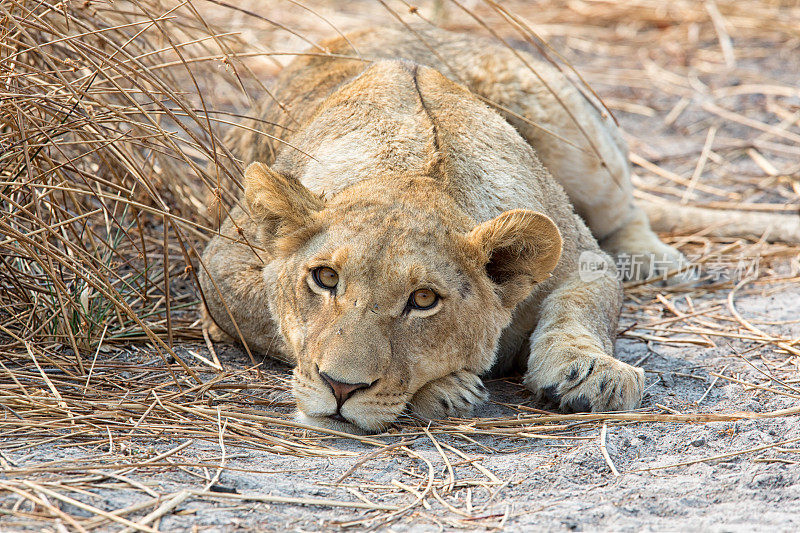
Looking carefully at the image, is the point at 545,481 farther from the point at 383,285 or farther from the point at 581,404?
the point at 383,285

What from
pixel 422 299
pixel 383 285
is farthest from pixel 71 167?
pixel 422 299

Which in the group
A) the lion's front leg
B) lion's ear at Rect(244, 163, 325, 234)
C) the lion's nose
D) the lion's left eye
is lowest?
the lion's front leg

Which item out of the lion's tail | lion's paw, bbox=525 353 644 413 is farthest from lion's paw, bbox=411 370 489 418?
the lion's tail

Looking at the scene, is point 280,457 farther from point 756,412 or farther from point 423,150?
point 756,412

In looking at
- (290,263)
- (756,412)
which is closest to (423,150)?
(290,263)

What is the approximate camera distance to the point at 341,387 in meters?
3.02

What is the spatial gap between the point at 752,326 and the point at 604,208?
130cm

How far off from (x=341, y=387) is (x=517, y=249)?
3.00 feet

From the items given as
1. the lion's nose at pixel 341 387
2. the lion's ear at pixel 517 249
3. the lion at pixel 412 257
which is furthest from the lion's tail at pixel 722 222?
the lion's nose at pixel 341 387

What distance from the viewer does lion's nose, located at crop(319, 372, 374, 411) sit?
9.89ft

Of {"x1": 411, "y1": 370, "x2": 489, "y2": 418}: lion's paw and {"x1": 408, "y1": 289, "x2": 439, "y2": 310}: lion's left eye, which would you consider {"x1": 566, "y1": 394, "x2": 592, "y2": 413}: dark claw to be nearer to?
{"x1": 411, "y1": 370, "x2": 489, "y2": 418}: lion's paw

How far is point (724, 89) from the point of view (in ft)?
30.2

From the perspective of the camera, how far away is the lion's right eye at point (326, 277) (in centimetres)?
326

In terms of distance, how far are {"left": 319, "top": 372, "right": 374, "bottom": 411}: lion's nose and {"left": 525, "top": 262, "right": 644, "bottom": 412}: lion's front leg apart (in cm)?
93
